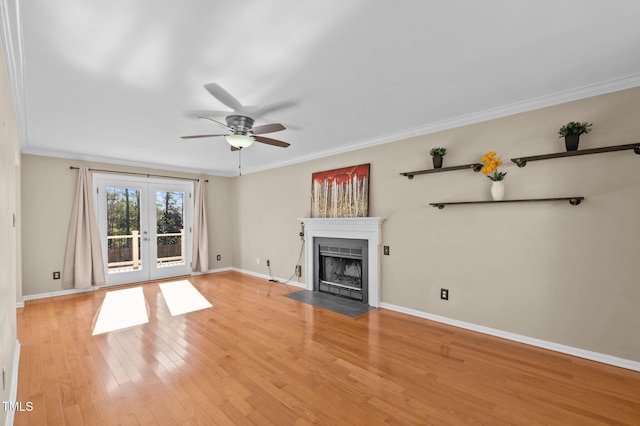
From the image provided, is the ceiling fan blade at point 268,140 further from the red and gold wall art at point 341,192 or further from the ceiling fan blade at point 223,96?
the red and gold wall art at point 341,192

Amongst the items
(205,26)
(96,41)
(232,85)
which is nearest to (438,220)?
Answer: (232,85)

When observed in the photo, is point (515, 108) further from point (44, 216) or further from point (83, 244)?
point (44, 216)

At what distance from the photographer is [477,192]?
3.21 meters

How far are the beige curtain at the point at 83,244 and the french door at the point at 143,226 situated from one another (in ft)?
0.74

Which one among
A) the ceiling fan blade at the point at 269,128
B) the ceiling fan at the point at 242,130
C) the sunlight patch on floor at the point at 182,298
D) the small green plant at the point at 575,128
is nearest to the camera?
the small green plant at the point at 575,128

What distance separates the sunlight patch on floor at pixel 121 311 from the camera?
3420mm

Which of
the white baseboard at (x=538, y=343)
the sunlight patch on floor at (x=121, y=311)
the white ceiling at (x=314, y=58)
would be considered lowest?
the sunlight patch on floor at (x=121, y=311)

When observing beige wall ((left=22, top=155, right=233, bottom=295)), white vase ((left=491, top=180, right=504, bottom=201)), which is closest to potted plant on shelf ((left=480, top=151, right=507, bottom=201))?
white vase ((left=491, top=180, right=504, bottom=201))

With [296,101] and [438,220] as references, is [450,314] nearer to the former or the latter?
[438,220]

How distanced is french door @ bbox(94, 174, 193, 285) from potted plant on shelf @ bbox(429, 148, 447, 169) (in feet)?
17.4

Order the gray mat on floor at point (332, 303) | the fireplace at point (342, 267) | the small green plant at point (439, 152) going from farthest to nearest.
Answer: the fireplace at point (342, 267)
the gray mat on floor at point (332, 303)
the small green plant at point (439, 152)

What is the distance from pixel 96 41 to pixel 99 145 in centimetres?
318

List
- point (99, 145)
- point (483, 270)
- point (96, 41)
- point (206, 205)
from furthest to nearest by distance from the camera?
1. point (206, 205)
2. point (99, 145)
3. point (483, 270)
4. point (96, 41)

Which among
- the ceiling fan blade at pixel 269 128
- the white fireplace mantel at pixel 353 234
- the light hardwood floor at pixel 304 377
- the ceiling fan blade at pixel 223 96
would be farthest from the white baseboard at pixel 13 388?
the white fireplace mantel at pixel 353 234
